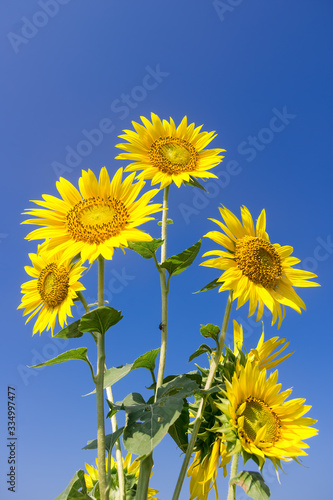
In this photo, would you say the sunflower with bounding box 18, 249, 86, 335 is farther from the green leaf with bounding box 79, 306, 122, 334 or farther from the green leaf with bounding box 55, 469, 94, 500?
the green leaf with bounding box 55, 469, 94, 500

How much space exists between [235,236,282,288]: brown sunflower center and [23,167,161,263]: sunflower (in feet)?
1.82

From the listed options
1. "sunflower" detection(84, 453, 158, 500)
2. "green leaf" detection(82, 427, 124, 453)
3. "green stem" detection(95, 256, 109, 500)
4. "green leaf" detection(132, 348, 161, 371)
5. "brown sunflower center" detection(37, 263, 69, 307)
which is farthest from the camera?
"sunflower" detection(84, 453, 158, 500)

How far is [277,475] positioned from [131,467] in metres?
1.30

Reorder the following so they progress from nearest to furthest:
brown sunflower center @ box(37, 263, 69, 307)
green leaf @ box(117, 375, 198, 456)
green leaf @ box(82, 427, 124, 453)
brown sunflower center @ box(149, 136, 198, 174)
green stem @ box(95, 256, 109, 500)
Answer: green leaf @ box(117, 375, 198, 456) → green stem @ box(95, 256, 109, 500) → green leaf @ box(82, 427, 124, 453) → brown sunflower center @ box(37, 263, 69, 307) → brown sunflower center @ box(149, 136, 198, 174)

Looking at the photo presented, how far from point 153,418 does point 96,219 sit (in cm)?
88

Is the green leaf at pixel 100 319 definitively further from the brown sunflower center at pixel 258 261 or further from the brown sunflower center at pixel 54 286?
the brown sunflower center at pixel 258 261

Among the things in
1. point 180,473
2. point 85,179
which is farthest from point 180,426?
point 85,179

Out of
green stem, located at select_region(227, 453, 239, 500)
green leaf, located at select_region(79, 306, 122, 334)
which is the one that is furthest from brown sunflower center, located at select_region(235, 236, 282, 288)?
green stem, located at select_region(227, 453, 239, 500)

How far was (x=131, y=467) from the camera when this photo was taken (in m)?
3.04

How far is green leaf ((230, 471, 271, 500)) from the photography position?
197 cm

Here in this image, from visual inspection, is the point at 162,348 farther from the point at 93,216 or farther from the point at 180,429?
the point at 93,216

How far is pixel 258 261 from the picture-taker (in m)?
2.26

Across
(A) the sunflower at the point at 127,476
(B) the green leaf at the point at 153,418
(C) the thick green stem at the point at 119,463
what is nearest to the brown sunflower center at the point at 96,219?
(B) the green leaf at the point at 153,418

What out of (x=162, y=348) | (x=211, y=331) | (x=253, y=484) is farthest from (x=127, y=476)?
(x=211, y=331)
